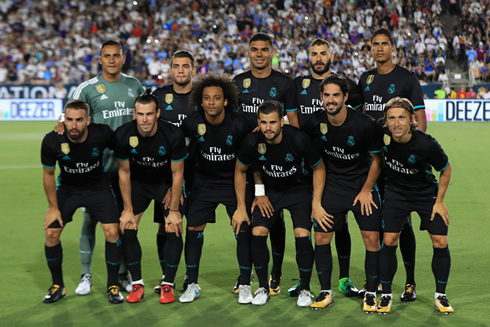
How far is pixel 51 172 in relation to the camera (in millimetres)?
5977

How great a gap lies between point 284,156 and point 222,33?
27221 millimetres

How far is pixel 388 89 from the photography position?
6617 mm

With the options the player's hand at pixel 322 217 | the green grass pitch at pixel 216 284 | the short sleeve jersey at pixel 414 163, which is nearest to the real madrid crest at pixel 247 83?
the player's hand at pixel 322 217

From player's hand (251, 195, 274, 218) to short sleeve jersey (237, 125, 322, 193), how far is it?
188 mm

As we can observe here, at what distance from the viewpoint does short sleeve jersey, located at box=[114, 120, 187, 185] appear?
6.14 metres

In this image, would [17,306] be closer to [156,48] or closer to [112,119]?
[112,119]

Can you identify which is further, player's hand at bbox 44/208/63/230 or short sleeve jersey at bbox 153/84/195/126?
short sleeve jersey at bbox 153/84/195/126

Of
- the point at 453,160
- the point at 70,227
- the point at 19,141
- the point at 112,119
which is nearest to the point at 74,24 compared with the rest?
the point at 19,141

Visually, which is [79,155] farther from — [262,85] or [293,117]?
[293,117]

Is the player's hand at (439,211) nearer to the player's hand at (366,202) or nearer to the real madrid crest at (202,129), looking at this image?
the player's hand at (366,202)

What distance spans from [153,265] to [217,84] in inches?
92.3

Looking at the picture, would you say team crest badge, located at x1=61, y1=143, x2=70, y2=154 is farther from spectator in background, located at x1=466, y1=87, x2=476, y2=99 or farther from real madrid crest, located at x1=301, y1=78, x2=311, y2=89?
spectator in background, located at x1=466, y1=87, x2=476, y2=99

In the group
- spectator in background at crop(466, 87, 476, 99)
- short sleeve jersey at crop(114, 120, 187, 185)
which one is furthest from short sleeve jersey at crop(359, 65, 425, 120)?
spectator in background at crop(466, 87, 476, 99)

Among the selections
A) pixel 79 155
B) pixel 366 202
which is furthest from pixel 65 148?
pixel 366 202
